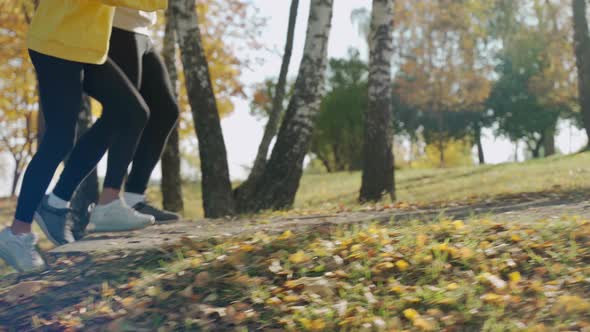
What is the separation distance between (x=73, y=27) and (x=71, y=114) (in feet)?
1.78

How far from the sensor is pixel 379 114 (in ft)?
31.1

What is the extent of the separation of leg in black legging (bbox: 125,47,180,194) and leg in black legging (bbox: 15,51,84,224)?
0.76 m

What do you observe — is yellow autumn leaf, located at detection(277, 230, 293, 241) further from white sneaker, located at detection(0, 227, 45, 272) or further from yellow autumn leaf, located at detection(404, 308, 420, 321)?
white sneaker, located at detection(0, 227, 45, 272)

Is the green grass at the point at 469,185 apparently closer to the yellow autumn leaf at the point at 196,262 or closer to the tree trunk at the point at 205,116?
the tree trunk at the point at 205,116

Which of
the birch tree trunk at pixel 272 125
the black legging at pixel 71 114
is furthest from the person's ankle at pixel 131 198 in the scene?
the birch tree trunk at pixel 272 125

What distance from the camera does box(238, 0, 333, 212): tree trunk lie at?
7871 millimetres

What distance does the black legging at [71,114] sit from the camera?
3.88 m

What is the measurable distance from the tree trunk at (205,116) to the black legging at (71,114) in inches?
128

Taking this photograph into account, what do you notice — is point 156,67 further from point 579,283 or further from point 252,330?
point 579,283

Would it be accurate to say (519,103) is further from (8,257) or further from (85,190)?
(8,257)

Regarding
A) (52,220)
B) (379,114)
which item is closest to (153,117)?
(52,220)

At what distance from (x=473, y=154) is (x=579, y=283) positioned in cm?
4437

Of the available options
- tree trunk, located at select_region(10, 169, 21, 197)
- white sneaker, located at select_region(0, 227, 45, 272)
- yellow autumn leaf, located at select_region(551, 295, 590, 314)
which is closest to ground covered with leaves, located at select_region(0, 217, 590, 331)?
yellow autumn leaf, located at select_region(551, 295, 590, 314)

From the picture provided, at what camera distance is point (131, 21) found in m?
4.37
